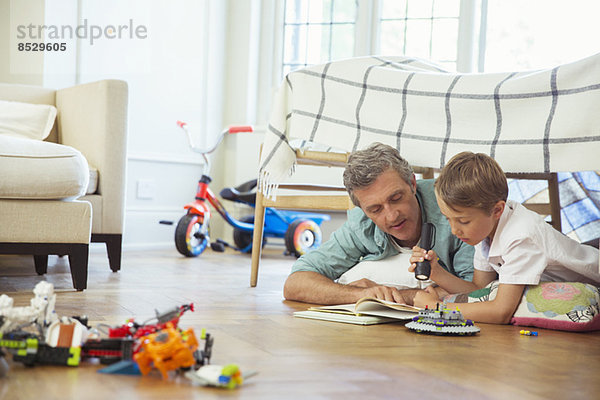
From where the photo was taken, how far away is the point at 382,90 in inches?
78.4

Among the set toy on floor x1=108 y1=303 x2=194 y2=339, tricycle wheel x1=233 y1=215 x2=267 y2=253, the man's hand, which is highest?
toy on floor x1=108 y1=303 x2=194 y2=339

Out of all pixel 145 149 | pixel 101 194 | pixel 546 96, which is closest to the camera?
pixel 546 96

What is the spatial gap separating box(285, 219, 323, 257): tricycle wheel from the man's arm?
177 cm

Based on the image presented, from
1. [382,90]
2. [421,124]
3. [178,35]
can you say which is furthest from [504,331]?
[178,35]

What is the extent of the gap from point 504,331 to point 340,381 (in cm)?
70

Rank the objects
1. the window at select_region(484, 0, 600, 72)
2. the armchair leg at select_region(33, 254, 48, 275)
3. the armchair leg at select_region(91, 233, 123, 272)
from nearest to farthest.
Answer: the armchair leg at select_region(33, 254, 48, 275), the armchair leg at select_region(91, 233, 123, 272), the window at select_region(484, 0, 600, 72)

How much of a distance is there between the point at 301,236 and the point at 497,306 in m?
2.26

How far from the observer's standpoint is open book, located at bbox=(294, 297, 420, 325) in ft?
5.16

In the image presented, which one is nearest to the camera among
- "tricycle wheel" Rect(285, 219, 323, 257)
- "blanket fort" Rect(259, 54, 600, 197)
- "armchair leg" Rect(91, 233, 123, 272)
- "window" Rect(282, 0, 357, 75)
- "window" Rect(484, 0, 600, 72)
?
"blanket fort" Rect(259, 54, 600, 197)

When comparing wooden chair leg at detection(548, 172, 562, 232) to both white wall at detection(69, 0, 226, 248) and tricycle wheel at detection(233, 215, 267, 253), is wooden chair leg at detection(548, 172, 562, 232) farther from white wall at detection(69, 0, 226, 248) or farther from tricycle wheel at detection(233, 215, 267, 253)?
white wall at detection(69, 0, 226, 248)

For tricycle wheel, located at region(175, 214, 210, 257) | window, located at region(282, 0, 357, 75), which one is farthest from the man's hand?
window, located at region(282, 0, 357, 75)

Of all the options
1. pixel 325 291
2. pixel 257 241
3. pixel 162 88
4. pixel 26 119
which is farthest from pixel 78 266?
pixel 162 88

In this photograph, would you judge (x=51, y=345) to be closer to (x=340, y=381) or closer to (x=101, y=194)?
(x=340, y=381)

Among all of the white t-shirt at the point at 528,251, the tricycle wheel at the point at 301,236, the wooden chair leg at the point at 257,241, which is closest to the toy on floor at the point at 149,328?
the white t-shirt at the point at 528,251
